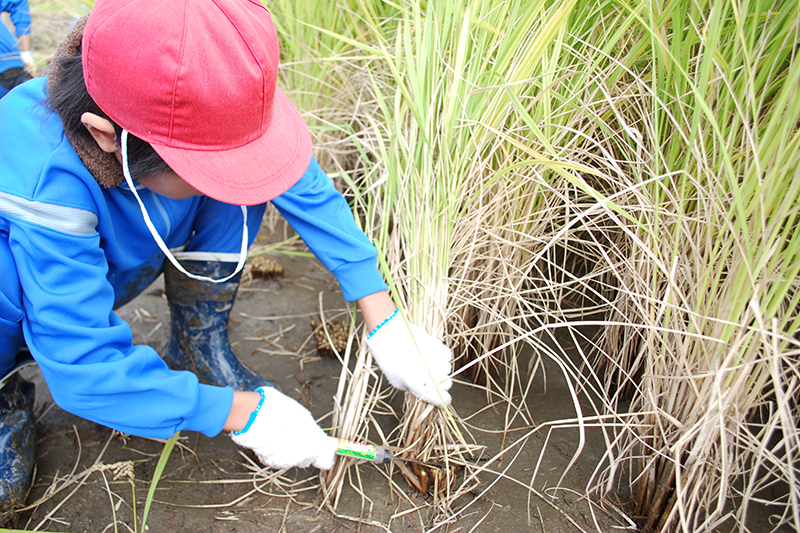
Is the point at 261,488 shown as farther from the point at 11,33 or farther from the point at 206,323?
the point at 11,33

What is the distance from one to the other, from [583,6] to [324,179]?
706 mm

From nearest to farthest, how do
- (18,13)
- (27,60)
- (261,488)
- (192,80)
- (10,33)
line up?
(192,80) → (261,488) → (10,33) → (18,13) → (27,60)

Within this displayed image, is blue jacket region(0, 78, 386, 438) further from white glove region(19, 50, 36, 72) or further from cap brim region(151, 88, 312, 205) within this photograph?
white glove region(19, 50, 36, 72)

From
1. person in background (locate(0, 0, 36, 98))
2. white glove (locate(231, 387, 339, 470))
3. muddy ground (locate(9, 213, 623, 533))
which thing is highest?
person in background (locate(0, 0, 36, 98))

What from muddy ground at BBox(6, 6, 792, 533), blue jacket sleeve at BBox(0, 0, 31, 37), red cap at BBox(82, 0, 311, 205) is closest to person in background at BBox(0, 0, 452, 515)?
red cap at BBox(82, 0, 311, 205)

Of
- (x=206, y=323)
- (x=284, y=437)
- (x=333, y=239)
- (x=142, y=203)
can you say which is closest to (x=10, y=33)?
(x=206, y=323)

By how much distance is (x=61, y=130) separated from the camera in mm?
945

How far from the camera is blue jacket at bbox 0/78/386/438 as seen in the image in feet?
2.97

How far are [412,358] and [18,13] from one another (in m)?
2.49

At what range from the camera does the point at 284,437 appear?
1.10m

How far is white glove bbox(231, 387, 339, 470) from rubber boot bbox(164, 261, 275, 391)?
1.21ft

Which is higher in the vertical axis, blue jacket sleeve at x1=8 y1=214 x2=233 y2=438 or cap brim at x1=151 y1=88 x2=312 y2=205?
cap brim at x1=151 y1=88 x2=312 y2=205

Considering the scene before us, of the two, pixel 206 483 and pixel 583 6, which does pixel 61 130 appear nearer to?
pixel 206 483

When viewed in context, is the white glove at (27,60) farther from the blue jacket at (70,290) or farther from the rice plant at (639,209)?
the rice plant at (639,209)
